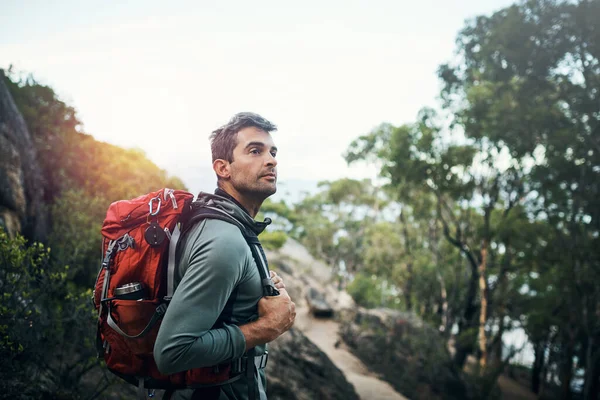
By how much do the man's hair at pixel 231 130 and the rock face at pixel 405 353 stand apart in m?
14.6

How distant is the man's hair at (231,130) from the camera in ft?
6.43

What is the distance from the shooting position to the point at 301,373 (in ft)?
25.4

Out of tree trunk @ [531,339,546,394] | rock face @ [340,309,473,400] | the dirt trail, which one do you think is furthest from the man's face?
tree trunk @ [531,339,546,394]

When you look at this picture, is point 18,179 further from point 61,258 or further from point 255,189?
point 255,189

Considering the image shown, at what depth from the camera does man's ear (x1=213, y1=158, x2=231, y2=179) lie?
193 centimetres

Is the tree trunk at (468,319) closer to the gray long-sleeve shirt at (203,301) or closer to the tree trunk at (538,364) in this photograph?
the tree trunk at (538,364)

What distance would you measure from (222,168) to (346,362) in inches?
623

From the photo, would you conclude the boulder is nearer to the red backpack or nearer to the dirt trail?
the dirt trail

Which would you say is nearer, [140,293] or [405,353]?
[140,293]

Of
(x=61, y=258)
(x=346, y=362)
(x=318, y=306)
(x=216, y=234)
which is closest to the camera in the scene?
(x=216, y=234)

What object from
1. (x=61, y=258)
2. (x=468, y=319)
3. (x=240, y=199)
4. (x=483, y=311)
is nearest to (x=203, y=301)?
(x=240, y=199)

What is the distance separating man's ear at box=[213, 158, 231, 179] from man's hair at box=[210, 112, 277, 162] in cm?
2

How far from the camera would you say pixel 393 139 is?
578 inches

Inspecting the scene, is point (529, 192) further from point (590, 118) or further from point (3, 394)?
point (3, 394)
